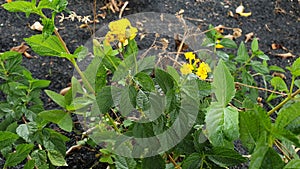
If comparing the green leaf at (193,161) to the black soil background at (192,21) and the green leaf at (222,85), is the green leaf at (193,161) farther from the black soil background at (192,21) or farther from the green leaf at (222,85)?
the black soil background at (192,21)

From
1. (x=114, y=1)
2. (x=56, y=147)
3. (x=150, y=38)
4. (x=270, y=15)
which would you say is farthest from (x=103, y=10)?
(x=56, y=147)

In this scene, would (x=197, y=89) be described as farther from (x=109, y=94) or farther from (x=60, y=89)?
(x=60, y=89)

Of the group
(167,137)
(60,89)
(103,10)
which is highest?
(167,137)

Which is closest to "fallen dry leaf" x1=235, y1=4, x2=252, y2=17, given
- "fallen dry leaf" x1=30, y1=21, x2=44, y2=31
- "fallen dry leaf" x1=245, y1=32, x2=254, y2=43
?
"fallen dry leaf" x1=245, y1=32, x2=254, y2=43

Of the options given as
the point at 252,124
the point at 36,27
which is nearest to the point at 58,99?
the point at 252,124

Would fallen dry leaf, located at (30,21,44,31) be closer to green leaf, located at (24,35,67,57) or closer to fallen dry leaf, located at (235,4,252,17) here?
fallen dry leaf, located at (235,4,252,17)

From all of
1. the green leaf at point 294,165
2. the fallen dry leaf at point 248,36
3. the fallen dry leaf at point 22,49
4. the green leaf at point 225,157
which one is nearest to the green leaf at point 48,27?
the green leaf at point 225,157
